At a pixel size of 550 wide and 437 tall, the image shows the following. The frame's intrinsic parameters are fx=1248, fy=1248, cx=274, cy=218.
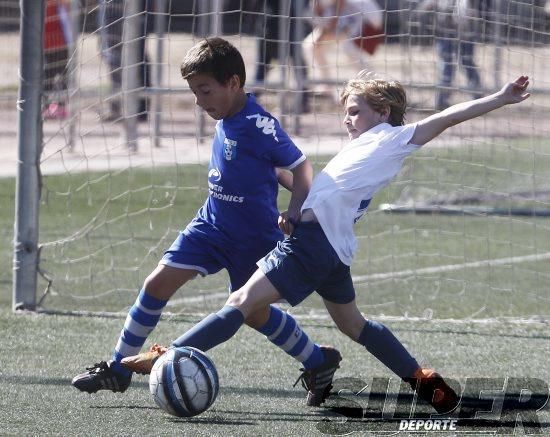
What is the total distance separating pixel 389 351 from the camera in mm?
4699

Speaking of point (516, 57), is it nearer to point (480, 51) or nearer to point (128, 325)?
point (480, 51)

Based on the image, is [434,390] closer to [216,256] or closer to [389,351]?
[389,351]

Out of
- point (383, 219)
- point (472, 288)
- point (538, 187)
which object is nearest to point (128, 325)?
point (472, 288)

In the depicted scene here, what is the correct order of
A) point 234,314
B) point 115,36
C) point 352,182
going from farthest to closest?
1. point 115,36
2. point 352,182
3. point 234,314

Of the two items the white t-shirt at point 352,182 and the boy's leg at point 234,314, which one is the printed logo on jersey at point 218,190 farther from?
the boy's leg at point 234,314

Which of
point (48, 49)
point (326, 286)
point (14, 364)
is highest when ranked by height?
point (48, 49)

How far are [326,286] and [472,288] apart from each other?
3.25m

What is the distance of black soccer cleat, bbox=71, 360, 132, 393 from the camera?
15.5ft

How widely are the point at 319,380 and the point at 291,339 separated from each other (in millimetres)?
207

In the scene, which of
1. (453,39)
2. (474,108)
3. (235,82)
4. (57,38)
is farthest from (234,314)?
(57,38)

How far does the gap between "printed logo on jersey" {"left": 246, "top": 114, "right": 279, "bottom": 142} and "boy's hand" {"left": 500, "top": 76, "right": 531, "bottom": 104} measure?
2.92ft

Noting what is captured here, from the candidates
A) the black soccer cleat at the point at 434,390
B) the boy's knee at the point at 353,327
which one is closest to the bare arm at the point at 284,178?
the boy's knee at the point at 353,327

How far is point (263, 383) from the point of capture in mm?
5184

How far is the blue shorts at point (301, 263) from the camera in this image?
445 centimetres
